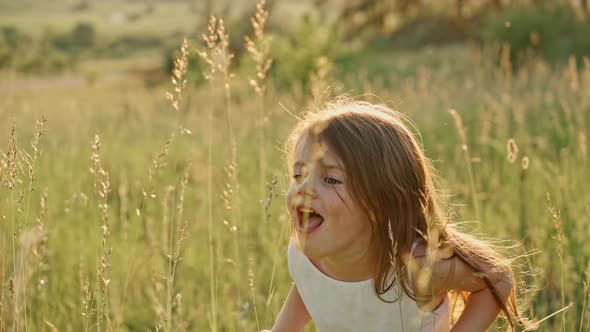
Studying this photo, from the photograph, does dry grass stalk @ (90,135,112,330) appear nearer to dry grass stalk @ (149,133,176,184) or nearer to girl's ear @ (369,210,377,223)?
dry grass stalk @ (149,133,176,184)

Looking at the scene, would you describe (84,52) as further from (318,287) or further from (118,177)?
(318,287)

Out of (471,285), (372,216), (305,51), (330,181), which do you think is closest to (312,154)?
(330,181)

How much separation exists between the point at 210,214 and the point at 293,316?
35cm

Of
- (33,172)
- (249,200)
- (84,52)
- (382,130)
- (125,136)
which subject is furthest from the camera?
(84,52)

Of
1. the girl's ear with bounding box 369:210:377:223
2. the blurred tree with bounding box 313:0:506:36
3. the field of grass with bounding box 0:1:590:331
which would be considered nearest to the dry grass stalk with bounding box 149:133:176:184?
the field of grass with bounding box 0:1:590:331

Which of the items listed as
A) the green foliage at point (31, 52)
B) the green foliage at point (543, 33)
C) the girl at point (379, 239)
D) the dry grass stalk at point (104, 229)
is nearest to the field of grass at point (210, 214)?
the dry grass stalk at point (104, 229)

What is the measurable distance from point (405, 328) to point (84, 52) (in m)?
35.5

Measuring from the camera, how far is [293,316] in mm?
1961

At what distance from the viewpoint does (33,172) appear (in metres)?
1.47

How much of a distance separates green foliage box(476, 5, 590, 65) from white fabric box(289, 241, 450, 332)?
9.90m

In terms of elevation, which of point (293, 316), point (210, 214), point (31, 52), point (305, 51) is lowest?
point (293, 316)

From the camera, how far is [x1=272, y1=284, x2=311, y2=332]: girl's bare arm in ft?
6.38

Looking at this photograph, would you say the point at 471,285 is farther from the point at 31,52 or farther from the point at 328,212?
the point at 31,52

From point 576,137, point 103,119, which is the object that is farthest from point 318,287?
point 103,119
